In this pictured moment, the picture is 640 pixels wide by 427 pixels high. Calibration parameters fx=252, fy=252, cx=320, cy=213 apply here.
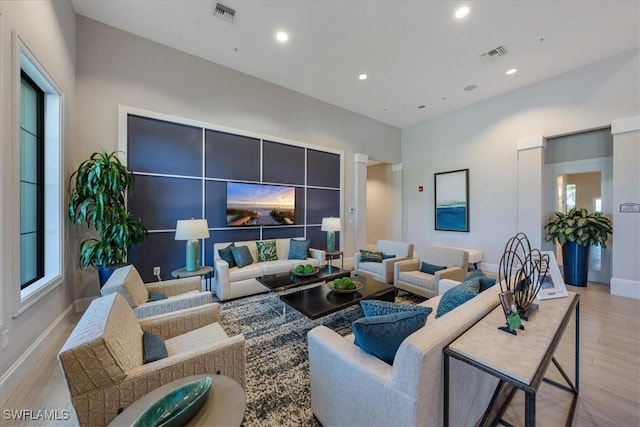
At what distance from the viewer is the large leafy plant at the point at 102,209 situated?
296 centimetres

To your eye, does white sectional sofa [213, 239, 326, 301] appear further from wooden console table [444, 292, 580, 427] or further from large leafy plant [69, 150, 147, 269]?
wooden console table [444, 292, 580, 427]

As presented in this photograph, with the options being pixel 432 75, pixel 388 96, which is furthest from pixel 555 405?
pixel 388 96

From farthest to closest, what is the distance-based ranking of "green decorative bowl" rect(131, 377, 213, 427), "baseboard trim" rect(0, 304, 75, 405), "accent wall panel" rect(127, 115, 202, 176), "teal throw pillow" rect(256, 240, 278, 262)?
"teal throw pillow" rect(256, 240, 278, 262) → "accent wall panel" rect(127, 115, 202, 176) → "baseboard trim" rect(0, 304, 75, 405) → "green decorative bowl" rect(131, 377, 213, 427)

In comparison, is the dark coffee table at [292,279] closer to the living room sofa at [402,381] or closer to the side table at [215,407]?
the living room sofa at [402,381]

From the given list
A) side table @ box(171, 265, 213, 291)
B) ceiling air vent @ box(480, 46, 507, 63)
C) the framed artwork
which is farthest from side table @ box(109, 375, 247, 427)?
the framed artwork

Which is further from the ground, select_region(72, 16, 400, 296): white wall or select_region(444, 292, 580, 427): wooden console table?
select_region(72, 16, 400, 296): white wall

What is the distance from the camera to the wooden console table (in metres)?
0.95

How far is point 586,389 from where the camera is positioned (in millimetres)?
1922

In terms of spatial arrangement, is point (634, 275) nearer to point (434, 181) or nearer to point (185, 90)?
point (434, 181)

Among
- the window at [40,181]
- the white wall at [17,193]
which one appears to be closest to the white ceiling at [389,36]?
the white wall at [17,193]

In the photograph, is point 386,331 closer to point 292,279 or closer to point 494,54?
point 292,279

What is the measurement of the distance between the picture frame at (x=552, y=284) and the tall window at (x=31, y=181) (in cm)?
433

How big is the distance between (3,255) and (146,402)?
5.86 feet

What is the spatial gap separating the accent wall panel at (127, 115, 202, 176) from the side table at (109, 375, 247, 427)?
3543mm
